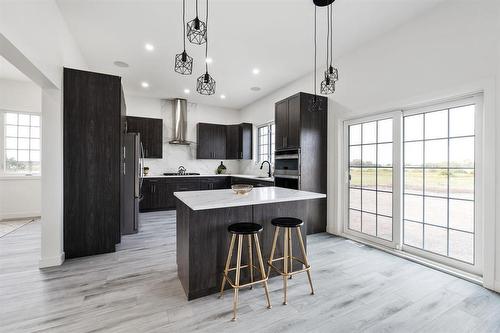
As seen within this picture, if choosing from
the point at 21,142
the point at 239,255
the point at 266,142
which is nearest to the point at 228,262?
the point at 239,255

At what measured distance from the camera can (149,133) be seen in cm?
603

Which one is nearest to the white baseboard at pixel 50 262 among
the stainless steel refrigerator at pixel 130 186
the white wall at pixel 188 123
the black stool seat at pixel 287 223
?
the stainless steel refrigerator at pixel 130 186

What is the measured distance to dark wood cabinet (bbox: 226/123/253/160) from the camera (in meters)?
6.63

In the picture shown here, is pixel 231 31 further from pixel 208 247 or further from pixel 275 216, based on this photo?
pixel 208 247

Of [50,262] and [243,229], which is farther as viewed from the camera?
[50,262]

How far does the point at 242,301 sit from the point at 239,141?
5.02 m

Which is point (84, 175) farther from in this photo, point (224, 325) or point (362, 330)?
point (362, 330)

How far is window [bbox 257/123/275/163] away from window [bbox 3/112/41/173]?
5.34 m

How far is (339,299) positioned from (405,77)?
9.30 ft

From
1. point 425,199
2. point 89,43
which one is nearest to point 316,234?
point 425,199

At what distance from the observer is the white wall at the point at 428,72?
228 cm

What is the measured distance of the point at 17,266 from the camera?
8.97 feet

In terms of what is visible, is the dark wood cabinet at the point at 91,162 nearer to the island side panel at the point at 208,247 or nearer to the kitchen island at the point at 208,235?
the kitchen island at the point at 208,235

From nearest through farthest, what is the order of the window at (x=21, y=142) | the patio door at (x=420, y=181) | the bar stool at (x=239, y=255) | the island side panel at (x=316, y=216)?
1. the bar stool at (x=239, y=255)
2. the patio door at (x=420, y=181)
3. the island side panel at (x=316, y=216)
4. the window at (x=21, y=142)
